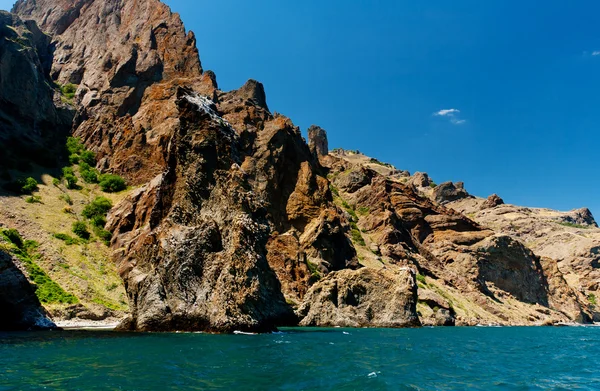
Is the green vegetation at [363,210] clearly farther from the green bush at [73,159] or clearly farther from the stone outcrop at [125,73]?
the green bush at [73,159]

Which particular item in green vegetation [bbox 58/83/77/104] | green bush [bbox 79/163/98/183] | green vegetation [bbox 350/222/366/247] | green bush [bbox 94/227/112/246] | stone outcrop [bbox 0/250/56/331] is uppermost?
green vegetation [bbox 58/83/77/104]

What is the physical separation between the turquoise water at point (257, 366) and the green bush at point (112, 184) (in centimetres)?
5016

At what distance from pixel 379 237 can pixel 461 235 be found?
30393mm

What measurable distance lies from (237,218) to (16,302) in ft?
65.0

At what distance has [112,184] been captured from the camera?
250 feet

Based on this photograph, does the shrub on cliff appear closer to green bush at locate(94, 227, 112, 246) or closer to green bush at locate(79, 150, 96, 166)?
green bush at locate(94, 227, 112, 246)

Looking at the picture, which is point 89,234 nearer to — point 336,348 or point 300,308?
point 300,308

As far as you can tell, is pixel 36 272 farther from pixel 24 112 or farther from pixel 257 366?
pixel 24 112

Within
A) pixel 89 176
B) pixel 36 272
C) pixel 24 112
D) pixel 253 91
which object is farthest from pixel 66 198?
pixel 253 91

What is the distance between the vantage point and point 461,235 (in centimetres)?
11688

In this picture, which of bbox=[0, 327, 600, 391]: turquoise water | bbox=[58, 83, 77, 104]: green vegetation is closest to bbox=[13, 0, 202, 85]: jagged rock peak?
bbox=[58, 83, 77, 104]: green vegetation

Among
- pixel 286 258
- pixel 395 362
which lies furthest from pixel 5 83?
pixel 395 362

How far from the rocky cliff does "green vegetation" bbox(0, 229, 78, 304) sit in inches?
328

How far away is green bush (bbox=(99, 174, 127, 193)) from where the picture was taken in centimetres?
7606
